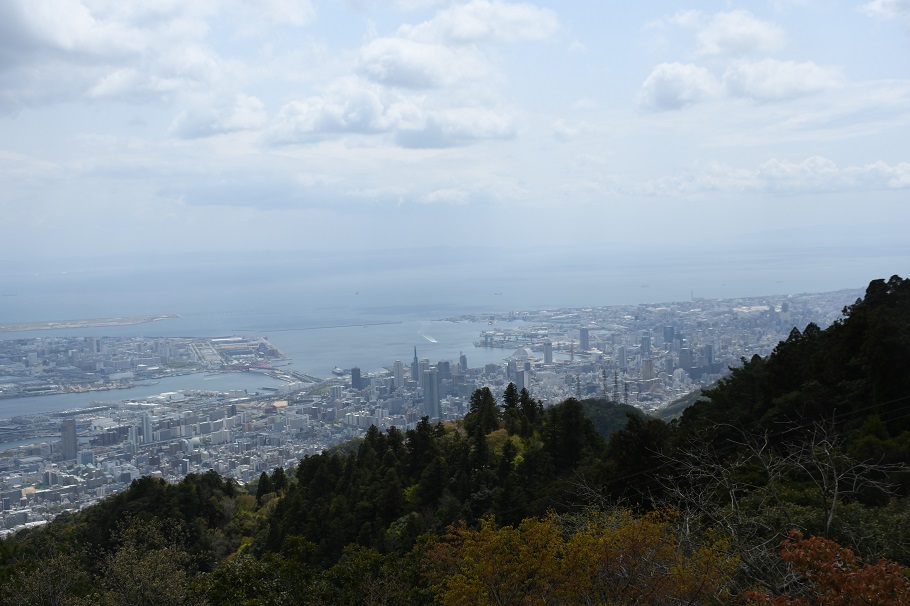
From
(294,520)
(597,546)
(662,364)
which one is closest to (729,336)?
(662,364)

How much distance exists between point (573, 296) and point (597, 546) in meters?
65.6

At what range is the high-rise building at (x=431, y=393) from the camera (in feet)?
121

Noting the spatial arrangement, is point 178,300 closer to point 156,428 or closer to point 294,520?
point 156,428

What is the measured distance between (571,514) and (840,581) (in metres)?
6.35

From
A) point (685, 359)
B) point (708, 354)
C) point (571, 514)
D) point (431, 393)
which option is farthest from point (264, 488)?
point (708, 354)

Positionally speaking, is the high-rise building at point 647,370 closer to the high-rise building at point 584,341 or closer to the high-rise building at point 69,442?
the high-rise building at point 584,341

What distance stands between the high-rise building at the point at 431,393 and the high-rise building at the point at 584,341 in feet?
41.3

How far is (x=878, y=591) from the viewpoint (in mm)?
4645

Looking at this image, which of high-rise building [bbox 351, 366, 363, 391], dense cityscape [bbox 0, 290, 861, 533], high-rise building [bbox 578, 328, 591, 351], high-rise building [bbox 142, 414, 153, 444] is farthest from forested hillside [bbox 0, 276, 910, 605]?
high-rise building [bbox 578, 328, 591, 351]

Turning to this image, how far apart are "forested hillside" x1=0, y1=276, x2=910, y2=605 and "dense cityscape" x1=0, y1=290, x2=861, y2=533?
872cm

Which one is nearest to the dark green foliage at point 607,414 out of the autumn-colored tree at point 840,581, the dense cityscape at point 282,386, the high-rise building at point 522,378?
the dense cityscape at point 282,386

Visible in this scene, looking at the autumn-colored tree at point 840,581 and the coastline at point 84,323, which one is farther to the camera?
the coastline at point 84,323

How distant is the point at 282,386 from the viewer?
144ft

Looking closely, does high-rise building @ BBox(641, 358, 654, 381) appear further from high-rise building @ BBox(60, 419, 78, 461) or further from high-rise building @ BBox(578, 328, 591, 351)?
high-rise building @ BBox(60, 419, 78, 461)
